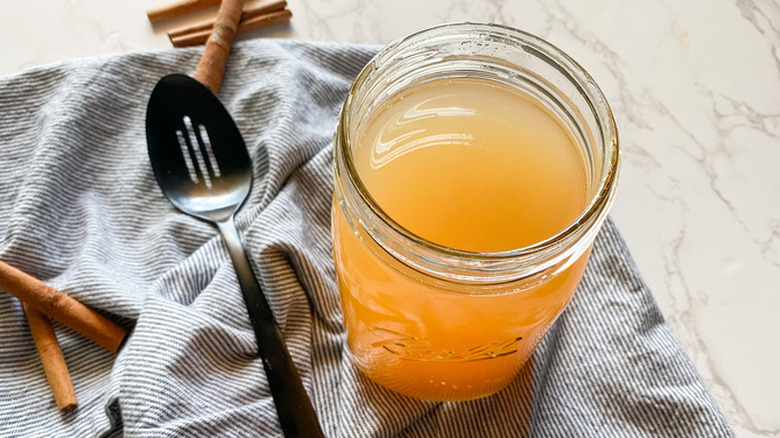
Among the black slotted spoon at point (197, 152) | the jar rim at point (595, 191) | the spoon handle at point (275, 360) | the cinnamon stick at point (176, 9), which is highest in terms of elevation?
the jar rim at point (595, 191)

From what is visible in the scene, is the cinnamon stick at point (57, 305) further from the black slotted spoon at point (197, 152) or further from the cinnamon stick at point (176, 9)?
the cinnamon stick at point (176, 9)

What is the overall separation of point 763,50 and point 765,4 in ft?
0.21

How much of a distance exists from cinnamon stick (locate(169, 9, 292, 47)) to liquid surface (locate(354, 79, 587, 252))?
1.25 ft

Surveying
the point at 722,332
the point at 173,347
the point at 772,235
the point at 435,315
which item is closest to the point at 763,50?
the point at 772,235

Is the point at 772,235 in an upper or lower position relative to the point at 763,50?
lower

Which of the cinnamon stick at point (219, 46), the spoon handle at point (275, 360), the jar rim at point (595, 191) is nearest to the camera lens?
the jar rim at point (595, 191)

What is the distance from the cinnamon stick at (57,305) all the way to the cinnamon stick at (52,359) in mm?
14

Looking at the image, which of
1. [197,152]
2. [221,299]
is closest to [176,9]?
[197,152]

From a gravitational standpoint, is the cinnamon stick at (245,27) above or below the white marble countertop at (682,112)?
above

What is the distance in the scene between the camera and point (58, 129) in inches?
34.3

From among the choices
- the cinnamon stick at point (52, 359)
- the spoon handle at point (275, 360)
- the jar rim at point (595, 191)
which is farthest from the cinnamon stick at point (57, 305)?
the jar rim at point (595, 191)

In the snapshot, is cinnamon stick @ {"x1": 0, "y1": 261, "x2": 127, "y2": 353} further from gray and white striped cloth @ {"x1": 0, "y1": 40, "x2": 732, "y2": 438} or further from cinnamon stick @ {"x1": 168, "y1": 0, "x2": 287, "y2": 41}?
cinnamon stick @ {"x1": 168, "y1": 0, "x2": 287, "y2": 41}

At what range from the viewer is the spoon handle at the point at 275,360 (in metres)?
0.77

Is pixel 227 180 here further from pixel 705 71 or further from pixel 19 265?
pixel 705 71
